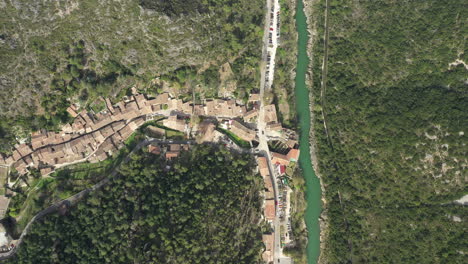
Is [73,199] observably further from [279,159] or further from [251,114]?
[279,159]

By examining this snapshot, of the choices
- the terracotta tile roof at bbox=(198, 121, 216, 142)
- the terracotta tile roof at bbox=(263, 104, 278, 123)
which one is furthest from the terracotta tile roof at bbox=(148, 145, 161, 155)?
the terracotta tile roof at bbox=(263, 104, 278, 123)

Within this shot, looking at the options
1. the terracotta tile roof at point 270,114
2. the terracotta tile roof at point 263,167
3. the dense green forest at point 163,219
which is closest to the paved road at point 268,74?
the terracotta tile roof at point 270,114

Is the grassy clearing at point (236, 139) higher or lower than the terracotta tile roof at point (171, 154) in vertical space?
higher

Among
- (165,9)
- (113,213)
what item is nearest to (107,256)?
(113,213)

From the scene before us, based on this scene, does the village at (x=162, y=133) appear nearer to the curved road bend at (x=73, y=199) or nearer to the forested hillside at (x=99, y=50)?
the curved road bend at (x=73, y=199)

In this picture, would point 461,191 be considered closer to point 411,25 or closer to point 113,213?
point 411,25

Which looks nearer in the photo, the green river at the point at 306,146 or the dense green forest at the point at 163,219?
the dense green forest at the point at 163,219

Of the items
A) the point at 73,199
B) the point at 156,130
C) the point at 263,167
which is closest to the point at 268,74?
the point at 263,167
